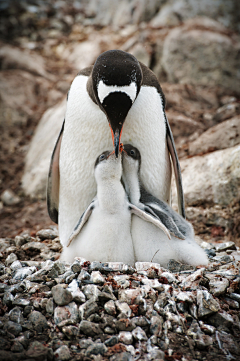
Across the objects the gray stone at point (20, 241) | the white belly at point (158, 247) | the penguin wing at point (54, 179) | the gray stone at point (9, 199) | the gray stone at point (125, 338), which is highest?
the gray stone at point (9, 199)

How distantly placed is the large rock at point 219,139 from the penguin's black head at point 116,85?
6.13 ft

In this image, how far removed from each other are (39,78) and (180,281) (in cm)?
508

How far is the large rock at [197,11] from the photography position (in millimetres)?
7181

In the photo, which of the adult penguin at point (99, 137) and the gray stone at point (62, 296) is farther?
the adult penguin at point (99, 137)

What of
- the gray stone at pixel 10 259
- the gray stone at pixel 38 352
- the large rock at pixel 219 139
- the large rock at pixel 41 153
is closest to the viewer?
the gray stone at pixel 38 352

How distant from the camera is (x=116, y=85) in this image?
191 cm

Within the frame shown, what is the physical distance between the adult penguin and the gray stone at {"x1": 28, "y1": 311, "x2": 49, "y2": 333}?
37.5 inches

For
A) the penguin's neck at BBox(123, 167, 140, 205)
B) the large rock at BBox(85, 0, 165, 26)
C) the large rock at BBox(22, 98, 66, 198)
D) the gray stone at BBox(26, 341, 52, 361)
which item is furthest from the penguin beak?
the large rock at BBox(85, 0, 165, 26)

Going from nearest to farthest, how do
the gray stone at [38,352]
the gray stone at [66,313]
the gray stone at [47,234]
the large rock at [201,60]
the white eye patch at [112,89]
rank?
the gray stone at [38,352], the gray stone at [66,313], the white eye patch at [112,89], the gray stone at [47,234], the large rock at [201,60]

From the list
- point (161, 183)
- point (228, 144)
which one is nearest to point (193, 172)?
point (228, 144)

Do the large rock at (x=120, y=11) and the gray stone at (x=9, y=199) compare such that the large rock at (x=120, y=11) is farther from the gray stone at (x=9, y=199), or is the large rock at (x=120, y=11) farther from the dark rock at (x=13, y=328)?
the dark rock at (x=13, y=328)

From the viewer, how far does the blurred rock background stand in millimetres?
3389

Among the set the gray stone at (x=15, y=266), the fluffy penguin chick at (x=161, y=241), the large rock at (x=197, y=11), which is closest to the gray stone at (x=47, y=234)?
the gray stone at (x=15, y=266)

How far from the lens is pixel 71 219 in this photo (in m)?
2.59
